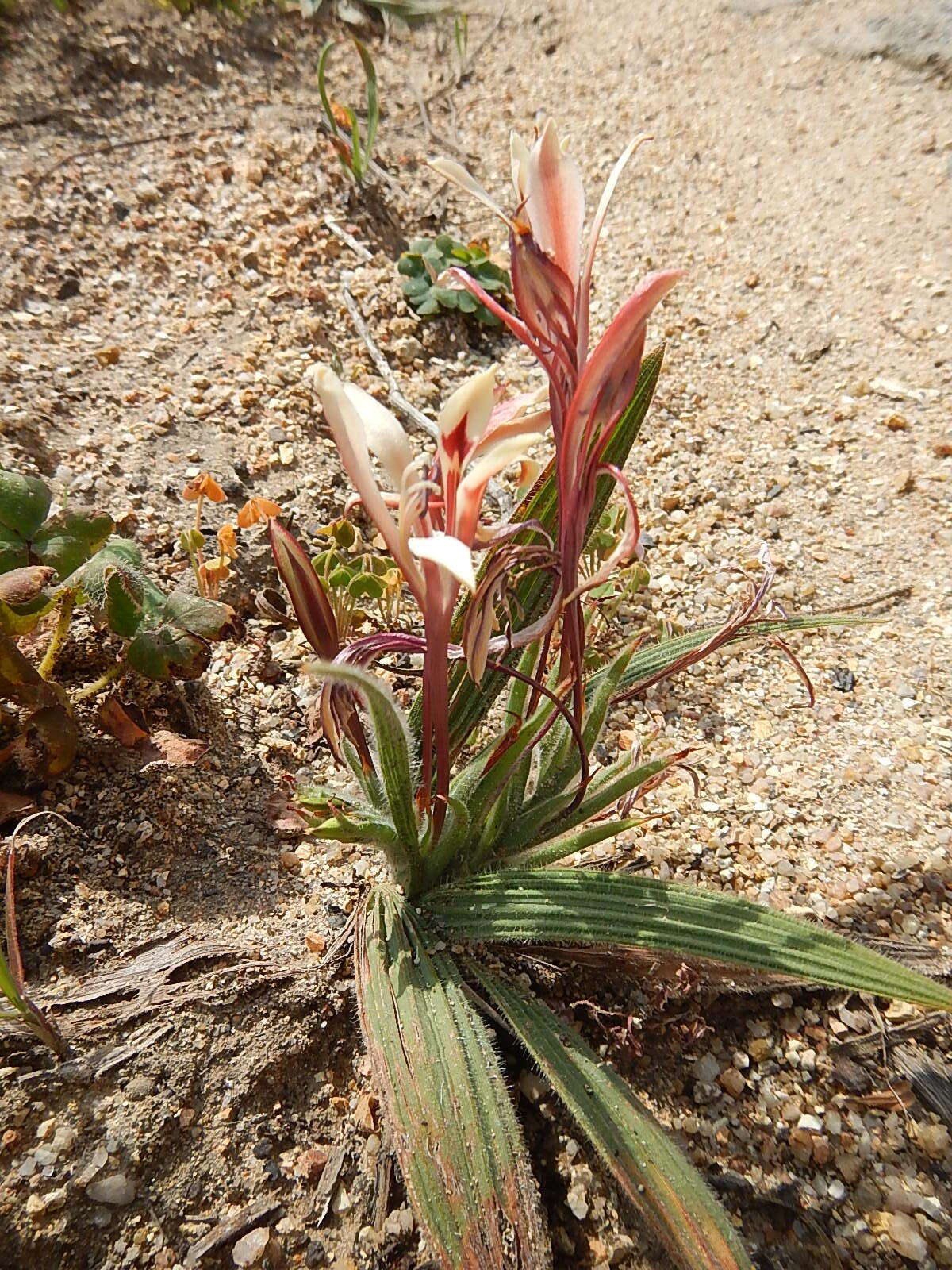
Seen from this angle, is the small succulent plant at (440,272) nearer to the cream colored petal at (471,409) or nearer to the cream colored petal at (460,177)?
the cream colored petal at (460,177)

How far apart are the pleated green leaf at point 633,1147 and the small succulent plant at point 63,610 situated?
669 millimetres

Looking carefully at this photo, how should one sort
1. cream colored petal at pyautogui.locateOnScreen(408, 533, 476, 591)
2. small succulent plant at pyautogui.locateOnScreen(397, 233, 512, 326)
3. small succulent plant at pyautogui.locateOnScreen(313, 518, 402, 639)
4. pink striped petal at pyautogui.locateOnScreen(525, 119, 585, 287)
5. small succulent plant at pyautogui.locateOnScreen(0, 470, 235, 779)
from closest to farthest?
cream colored petal at pyautogui.locateOnScreen(408, 533, 476, 591), pink striped petal at pyautogui.locateOnScreen(525, 119, 585, 287), small succulent plant at pyautogui.locateOnScreen(0, 470, 235, 779), small succulent plant at pyautogui.locateOnScreen(313, 518, 402, 639), small succulent plant at pyautogui.locateOnScreen(397, 233, 512, 326)

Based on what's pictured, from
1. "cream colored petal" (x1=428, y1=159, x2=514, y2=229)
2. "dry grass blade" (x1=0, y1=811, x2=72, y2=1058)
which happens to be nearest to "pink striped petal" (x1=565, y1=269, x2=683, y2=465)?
"cream colored petal" (x1=428, y1=159, x2=514, y2=229)

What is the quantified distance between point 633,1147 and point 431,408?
1.62m

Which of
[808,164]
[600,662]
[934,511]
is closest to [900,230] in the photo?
[808,164]

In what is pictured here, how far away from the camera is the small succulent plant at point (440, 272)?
220 cm

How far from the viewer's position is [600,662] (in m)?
1.54

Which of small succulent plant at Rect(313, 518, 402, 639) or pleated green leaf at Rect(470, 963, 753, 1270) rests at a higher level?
small succulent plant at Rect(313, 518, 402, 639)

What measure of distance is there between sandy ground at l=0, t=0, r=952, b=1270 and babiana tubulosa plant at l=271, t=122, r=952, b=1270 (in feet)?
0.54

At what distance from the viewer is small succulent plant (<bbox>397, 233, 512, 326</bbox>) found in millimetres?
2195

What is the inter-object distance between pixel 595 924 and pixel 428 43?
142 inches

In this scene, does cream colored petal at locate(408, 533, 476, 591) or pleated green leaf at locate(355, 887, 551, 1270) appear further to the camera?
pleated green leaf at locate(355, 887, 551, 1270)

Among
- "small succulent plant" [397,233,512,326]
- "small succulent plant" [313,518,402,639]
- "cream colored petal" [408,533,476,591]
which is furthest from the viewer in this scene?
"small succulent plant" [397,233,512,326]

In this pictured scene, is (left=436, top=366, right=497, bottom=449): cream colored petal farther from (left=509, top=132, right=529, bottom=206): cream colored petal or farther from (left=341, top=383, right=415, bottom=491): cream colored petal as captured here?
(left=509, top=132, right=529, bottom=206): cream colored petal
